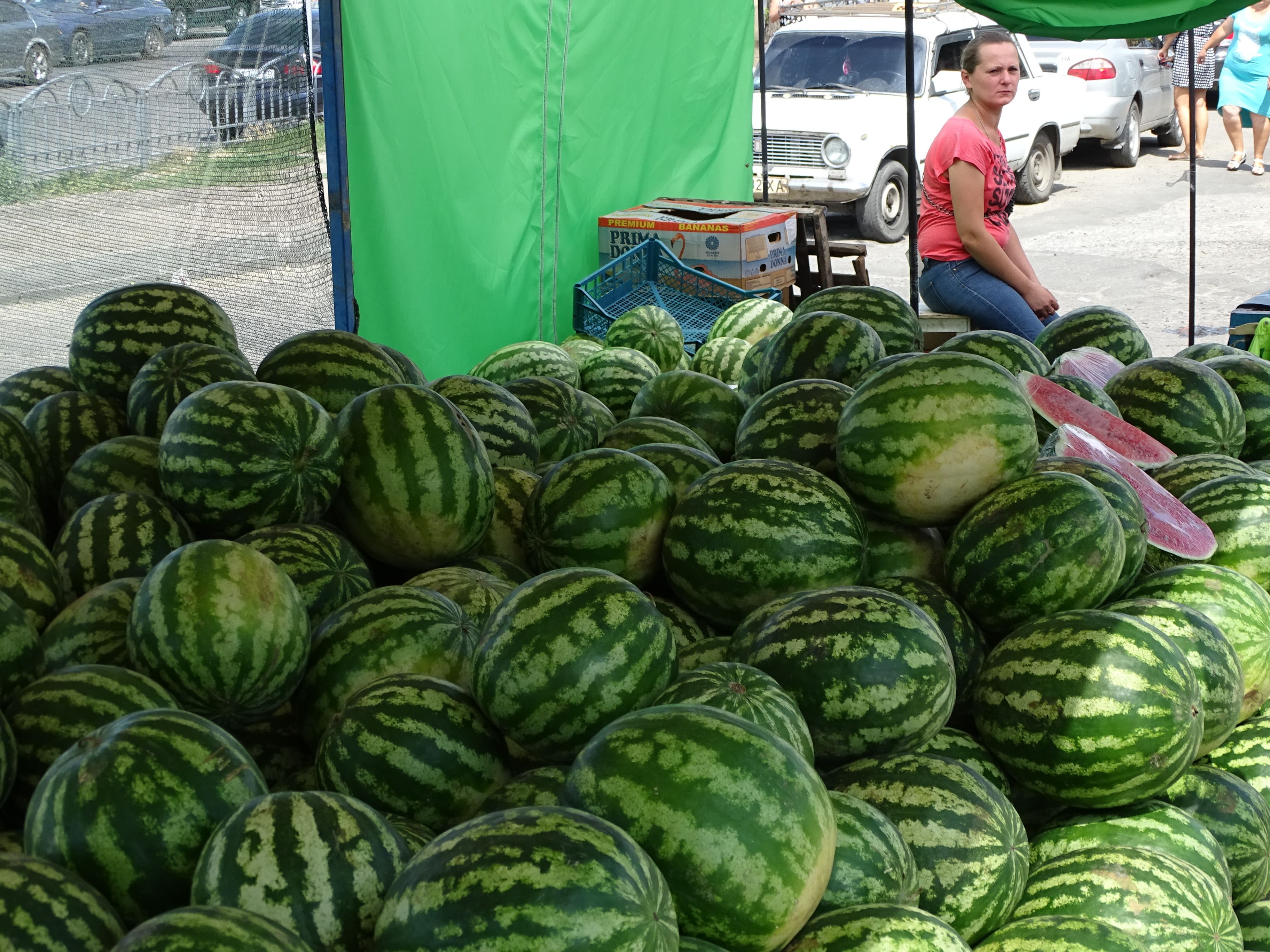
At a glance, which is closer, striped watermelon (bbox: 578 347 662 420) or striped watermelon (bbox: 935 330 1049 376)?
striped watermelon (bbox: 935 330 1049 376)

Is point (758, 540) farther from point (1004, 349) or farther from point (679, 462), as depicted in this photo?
point (1004, 349)

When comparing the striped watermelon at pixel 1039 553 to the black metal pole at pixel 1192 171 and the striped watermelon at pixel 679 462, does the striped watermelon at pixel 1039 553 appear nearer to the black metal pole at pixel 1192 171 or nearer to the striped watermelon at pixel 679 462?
the striped watermelon at pixel 679 462

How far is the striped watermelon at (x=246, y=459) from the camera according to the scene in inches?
80.4

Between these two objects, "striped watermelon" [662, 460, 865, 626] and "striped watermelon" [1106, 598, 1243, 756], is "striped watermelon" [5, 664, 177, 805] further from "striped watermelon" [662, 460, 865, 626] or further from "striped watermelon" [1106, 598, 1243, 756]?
"striped watermelon" [1106, 598, 1243, 756]

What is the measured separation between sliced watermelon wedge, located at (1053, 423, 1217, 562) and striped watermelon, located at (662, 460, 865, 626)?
0.56 metres

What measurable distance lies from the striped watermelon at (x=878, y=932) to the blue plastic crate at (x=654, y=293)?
4.65 meters

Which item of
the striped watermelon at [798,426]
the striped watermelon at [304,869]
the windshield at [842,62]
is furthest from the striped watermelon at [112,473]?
the windshield at [842,62]

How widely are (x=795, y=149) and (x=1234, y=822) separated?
1155cm

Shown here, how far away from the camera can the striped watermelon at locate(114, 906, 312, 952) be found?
1045mm

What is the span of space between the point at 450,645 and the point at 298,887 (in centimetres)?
64

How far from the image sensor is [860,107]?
1242 centimetres

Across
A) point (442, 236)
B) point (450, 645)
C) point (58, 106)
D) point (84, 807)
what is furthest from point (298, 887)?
point (442, 236)

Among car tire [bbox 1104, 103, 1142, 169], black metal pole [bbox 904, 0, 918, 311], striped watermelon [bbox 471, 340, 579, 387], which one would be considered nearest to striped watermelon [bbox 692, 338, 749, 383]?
striped watermelon [bbox 471, 340, 579, 387]

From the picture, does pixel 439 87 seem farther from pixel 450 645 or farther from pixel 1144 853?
pixel 1144 853
